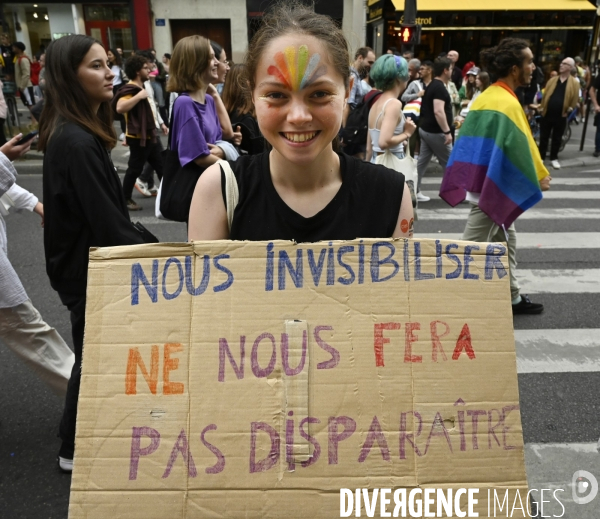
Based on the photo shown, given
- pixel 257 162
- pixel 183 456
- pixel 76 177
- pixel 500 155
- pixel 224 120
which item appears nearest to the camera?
pixel 183 456

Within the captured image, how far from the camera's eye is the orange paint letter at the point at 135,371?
4.17 ft

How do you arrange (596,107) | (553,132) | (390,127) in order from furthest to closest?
(596,107) < (553,132) < (390,127)

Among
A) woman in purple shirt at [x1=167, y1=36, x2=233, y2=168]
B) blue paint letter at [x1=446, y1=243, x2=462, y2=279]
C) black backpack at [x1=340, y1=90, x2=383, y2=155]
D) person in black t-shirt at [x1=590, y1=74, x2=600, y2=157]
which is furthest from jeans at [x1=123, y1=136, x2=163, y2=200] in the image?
person in black t-shirt at [x1=590, y1=74, x2=600, y2=157]

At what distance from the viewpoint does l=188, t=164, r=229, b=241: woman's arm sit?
64.4 inches

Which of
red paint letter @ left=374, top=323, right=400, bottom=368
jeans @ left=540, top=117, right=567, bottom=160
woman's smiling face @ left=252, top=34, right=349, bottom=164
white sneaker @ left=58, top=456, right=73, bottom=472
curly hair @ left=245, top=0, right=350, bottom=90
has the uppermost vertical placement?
curly hair @ left=245, top=0, right=350, bottom=90

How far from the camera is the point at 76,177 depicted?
2.28 meters

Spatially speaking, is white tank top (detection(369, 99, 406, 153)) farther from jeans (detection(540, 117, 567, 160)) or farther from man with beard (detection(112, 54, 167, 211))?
jeans (detection(540, 117, 567, 160))

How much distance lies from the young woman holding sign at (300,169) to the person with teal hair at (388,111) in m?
3.55

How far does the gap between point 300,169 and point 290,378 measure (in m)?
0.68

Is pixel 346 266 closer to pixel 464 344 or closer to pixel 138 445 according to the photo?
pixel 464 344

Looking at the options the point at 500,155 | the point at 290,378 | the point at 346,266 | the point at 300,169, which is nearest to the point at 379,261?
the point at 346,266

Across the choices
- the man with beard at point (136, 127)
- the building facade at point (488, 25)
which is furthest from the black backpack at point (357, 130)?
the building facade at point (488, 25)

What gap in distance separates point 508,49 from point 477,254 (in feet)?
11.0

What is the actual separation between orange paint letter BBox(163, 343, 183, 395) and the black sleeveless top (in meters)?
0.46
